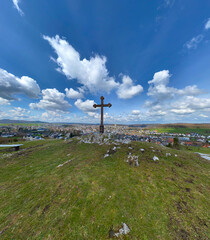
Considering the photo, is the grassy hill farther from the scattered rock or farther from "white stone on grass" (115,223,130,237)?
the scattered rock

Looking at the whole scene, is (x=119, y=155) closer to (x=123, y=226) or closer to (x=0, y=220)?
(x=123, y=226)

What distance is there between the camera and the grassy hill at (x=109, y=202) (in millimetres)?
5004

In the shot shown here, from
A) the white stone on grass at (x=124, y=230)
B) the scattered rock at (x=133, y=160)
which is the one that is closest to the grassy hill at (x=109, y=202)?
the white stone on grass at (x=124, y=230)

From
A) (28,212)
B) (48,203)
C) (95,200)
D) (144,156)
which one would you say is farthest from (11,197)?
(144,156)

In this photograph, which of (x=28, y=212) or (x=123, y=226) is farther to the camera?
(x=28, y=212)

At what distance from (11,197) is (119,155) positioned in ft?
37.0

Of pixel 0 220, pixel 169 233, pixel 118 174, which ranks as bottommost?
pixel 0 220

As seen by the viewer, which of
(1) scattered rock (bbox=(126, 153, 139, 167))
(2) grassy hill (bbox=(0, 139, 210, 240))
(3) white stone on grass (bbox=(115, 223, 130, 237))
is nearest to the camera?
(3) white stone on grass (bbox=(115, 223, 130, 237))

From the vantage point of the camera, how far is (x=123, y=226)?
5.03 meters

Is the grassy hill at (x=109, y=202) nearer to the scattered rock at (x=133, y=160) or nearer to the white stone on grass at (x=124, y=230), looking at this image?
the white stone on grass at (x=124, y=230)

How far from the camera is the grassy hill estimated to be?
5004 mm

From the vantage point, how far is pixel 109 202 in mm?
6332

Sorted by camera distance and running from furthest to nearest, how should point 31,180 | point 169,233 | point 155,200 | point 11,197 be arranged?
1. point 31,180
2. point 11,197
3. point 155,200
4. point 169,233

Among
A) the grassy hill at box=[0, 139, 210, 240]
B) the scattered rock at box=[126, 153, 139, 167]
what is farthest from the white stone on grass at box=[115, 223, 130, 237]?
the scattered rock at box=[126, 153, 139, 167]
